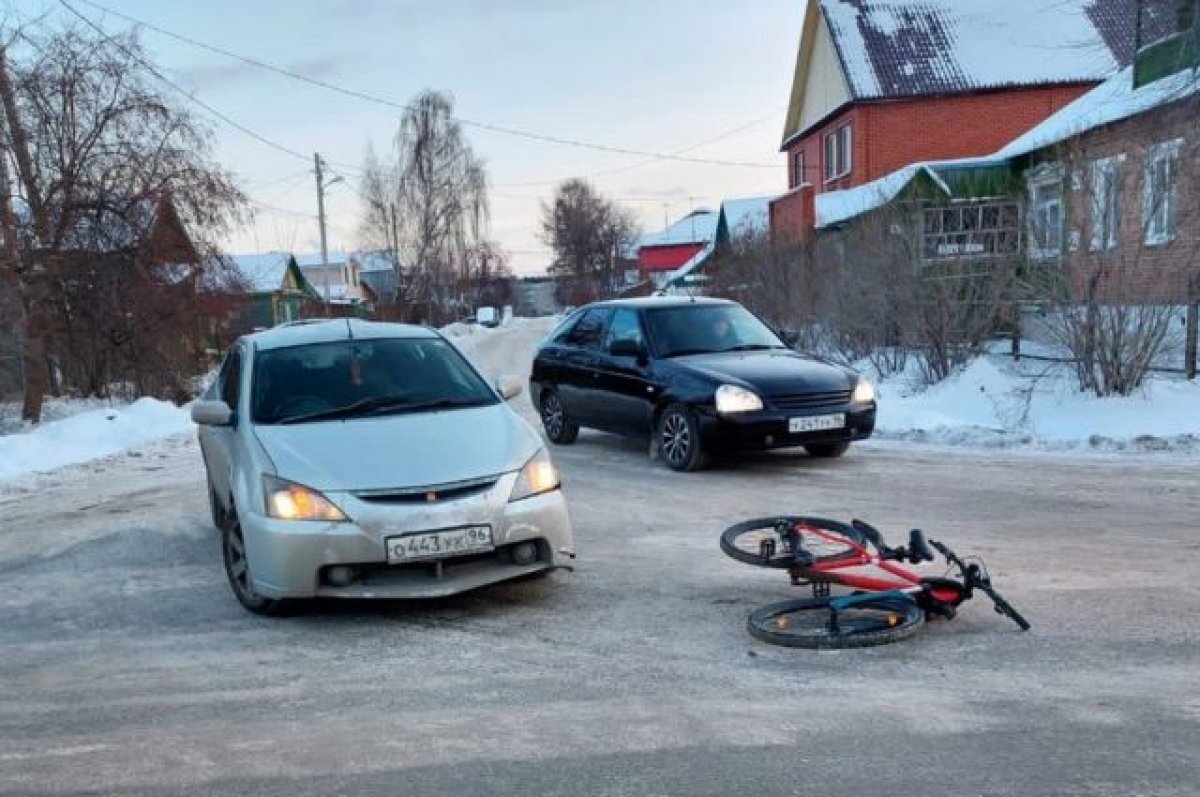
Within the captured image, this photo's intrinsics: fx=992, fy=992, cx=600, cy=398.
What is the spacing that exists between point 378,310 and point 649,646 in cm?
4679

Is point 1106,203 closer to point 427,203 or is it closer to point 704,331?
point 704,331

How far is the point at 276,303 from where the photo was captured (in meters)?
55.0

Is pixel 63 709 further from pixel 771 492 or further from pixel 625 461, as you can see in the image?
pixel 625 461

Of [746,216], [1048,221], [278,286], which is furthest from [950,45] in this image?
[278,286]

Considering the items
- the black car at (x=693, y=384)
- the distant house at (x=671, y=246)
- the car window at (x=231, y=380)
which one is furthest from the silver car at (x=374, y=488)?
the distant house at (x=671, y=246)

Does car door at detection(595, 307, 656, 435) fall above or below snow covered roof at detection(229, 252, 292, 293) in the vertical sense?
below

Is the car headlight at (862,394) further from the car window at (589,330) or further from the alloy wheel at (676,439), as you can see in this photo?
the car window at (589,330)

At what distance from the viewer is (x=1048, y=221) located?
453 inches

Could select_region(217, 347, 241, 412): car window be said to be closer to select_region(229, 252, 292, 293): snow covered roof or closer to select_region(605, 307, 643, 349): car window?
select_region(605, 307, 643, 349): car window

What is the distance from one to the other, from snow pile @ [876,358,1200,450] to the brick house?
16.4m

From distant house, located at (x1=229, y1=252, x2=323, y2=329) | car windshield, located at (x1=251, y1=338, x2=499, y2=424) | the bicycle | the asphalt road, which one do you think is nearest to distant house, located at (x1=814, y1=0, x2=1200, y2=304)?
the asphalt road

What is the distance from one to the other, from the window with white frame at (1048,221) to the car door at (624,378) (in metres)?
4.99

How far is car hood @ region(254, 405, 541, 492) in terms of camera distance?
4875mm

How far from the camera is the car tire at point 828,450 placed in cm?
934
